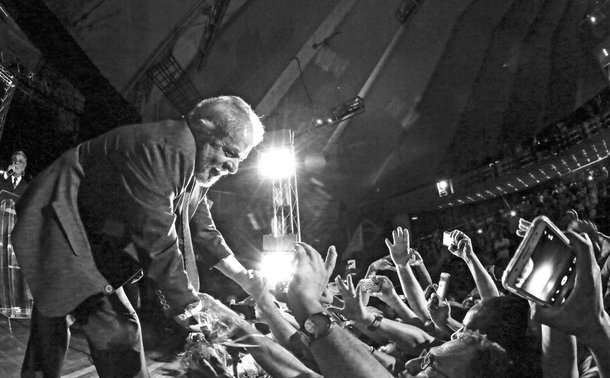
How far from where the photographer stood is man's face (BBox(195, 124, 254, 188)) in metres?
1.76

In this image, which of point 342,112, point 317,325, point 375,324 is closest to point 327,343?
point 317,325

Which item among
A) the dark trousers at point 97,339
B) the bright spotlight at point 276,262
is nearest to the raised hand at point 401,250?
the dark trousers at point 97,339

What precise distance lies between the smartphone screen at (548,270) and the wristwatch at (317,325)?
1.80 feet

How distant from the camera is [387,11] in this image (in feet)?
44.2

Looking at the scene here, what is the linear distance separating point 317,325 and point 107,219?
3.41ft

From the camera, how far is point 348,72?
529 inches

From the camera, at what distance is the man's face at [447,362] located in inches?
56.7

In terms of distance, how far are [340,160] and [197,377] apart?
14946mm

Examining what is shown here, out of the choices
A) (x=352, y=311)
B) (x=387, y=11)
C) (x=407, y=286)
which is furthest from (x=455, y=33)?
(x=352, y=311)

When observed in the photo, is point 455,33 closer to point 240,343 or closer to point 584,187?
point 584,187

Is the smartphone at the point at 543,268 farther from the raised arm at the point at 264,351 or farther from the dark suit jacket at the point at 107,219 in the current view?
the dark suit jacket at the point at 107,219

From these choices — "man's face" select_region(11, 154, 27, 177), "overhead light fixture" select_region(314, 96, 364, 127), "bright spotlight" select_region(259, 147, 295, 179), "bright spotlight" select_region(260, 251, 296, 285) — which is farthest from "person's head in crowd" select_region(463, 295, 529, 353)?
"overhead light fixture" select_region(314, 96, 364, 127)

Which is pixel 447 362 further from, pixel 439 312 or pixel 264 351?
pixel 439 312

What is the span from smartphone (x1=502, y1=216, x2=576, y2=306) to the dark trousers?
4.81 ft
